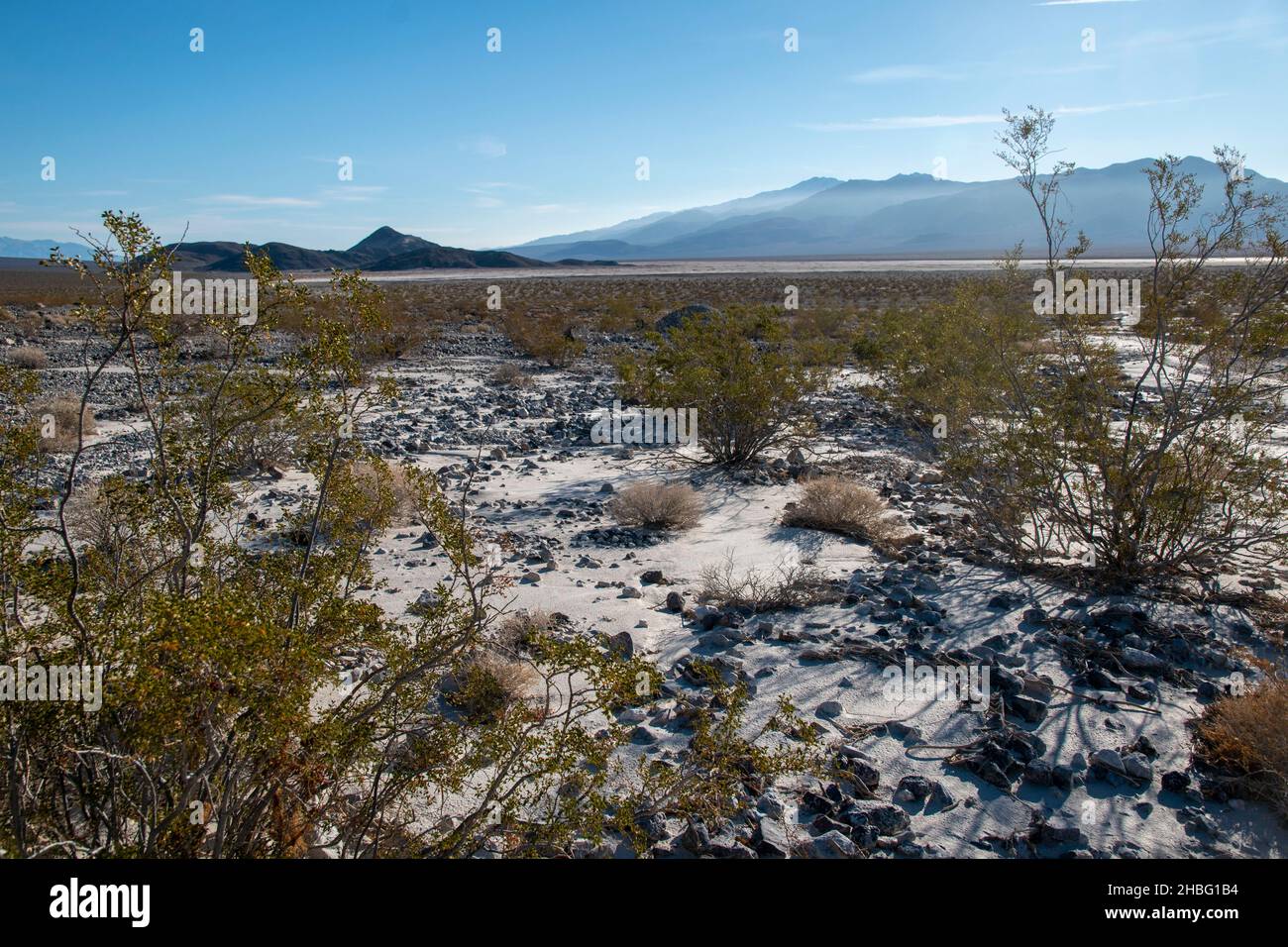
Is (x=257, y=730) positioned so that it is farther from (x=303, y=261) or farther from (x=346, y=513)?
(x=303, y=261)

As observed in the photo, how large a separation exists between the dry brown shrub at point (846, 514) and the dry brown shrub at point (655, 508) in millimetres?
910

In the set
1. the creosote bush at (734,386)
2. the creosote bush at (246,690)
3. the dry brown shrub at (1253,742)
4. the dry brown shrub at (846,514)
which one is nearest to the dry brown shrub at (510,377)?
the creosote bush at (734,386)

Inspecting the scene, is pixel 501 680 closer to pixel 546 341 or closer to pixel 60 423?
pixel 60 423

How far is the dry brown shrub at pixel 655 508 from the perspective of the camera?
7.07 metres

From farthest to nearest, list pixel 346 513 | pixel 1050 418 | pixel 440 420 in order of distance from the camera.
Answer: pixel 440 420, pixel 1050 418, pixel 346 513

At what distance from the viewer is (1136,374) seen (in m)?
14.9

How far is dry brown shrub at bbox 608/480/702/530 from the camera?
23.2 feet

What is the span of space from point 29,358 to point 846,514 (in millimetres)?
16985

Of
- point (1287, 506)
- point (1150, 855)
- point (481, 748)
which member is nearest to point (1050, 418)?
point (1287, 506)

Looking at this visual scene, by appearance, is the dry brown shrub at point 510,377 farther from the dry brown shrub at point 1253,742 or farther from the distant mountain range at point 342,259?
the distant mountain range at point 342,259

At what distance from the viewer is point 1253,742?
335cm

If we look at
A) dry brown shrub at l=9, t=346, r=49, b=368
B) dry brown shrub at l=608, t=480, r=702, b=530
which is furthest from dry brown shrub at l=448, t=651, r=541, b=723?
dry brown shrub at l=9, t=346, r=49, b=368

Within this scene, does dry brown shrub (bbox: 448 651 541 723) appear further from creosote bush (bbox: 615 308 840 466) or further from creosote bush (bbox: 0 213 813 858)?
creosote bush (bbox: 615 308 840 466)
